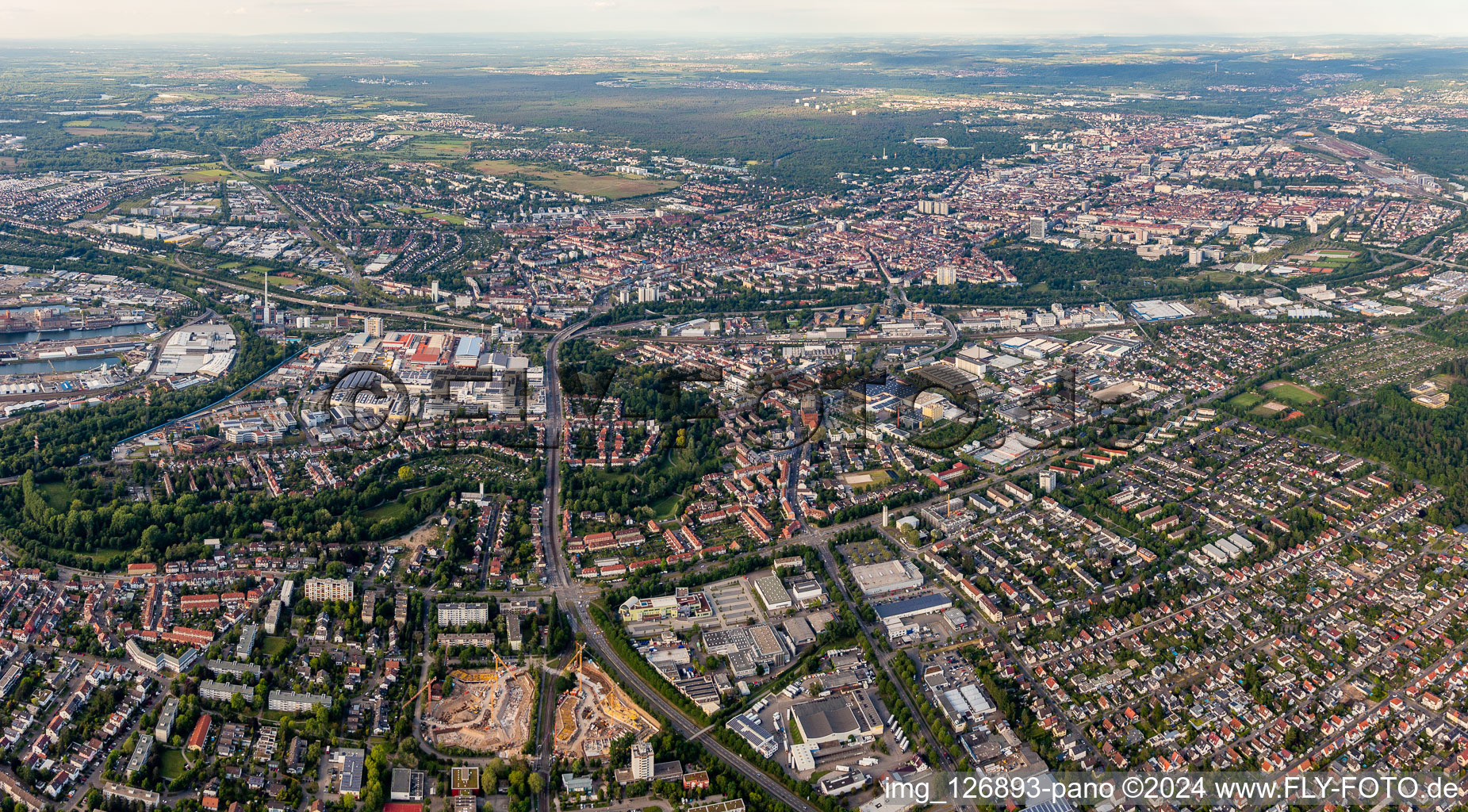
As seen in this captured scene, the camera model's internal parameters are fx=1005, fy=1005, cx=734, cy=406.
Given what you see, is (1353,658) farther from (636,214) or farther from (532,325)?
(636,214)

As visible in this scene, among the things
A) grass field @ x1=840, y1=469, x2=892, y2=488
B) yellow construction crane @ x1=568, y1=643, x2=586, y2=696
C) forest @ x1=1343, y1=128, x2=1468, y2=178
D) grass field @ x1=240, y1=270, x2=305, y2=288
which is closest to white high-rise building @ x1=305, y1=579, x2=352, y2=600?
yellow construction crane @ x1=568, y1=643, x2=586, y2=696

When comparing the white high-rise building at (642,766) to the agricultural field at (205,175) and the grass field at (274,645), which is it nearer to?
the grass field at (274,645)

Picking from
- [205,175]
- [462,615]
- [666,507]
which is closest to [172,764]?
[462,615]

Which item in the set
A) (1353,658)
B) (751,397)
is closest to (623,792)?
(1353,658)

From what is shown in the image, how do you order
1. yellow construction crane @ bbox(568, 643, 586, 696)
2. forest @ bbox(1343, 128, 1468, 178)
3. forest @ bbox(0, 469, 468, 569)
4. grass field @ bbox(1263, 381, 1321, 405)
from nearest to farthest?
yellow construction crane @ bbox(568, 643, 586, 696)
forest @ bbox(0, 469, 468, 569)
grass field @ bbox(1263, 381, 1321, 405)
forest @ bbox(1343, 128, 1468, 178)

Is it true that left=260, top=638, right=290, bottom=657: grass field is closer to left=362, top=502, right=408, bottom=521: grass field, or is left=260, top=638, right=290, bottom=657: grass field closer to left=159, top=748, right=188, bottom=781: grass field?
left=159, top=748, right=188, bottom=781: grass field
